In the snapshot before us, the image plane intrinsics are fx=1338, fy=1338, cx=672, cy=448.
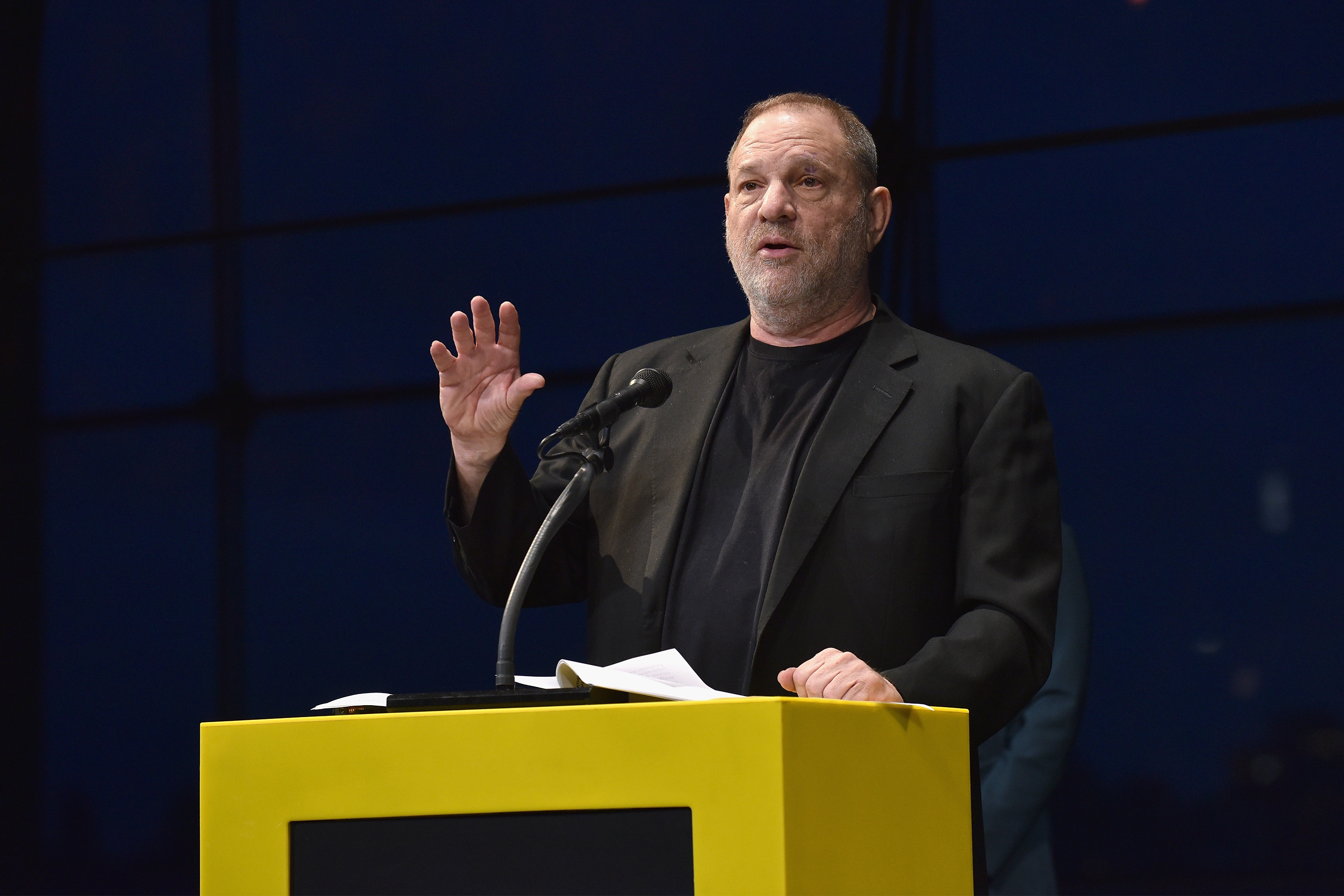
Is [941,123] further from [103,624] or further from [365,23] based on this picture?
[103,624]

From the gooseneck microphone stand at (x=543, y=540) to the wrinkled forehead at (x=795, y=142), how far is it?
0.61 metres

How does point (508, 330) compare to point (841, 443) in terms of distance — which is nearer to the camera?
point (508, 330)

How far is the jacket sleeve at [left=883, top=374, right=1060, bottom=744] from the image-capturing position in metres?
1.39

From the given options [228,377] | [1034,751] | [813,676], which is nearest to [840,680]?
[813,676]

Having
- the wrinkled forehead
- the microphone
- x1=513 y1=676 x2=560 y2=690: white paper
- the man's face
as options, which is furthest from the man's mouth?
x1=513 y1=676 x2=560 y2=690: white paper

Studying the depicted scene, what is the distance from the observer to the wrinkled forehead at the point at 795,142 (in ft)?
6.17

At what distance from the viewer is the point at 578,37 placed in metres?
4.19

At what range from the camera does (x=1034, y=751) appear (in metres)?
2.55

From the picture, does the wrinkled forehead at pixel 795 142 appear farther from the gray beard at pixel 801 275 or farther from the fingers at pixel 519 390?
the fingers at pixel 519 390

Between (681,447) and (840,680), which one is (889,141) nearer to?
(681,447)

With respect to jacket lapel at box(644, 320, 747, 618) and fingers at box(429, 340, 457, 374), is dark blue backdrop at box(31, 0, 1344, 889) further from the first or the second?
fingers at box(429, 340, 457, 374)

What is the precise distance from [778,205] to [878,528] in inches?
19.8

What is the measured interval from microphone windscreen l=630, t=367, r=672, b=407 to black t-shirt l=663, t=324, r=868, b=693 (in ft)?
0.87

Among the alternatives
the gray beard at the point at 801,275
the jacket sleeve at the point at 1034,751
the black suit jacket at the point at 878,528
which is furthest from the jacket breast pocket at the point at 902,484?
the jacket sleeve at the point at 1034,751
